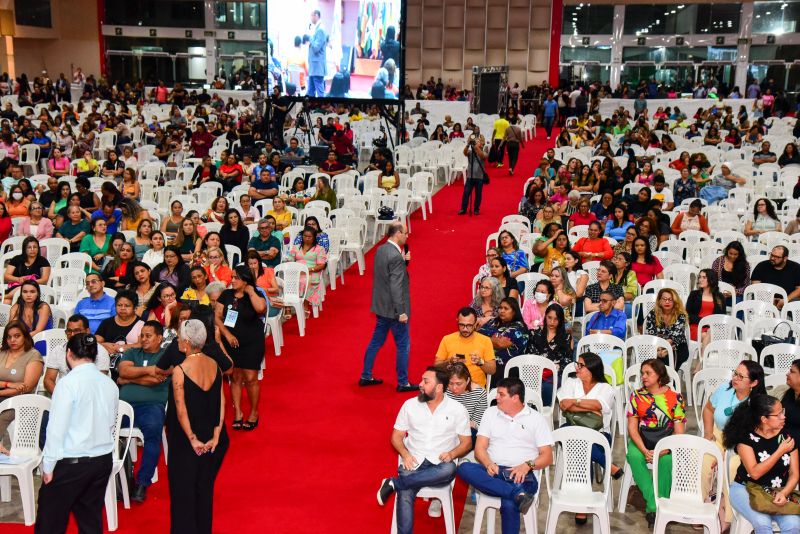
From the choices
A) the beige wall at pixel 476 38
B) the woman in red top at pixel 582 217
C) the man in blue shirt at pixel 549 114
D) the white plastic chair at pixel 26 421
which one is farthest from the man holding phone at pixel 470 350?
the beige wall at pixel 476 38

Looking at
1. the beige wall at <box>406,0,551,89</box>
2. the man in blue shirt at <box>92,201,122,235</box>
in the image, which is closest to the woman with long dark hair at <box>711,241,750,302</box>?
the man in blue shirt at <box>92,201,122,235</box>

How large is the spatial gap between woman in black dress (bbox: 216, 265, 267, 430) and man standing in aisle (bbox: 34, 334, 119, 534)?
2008mm

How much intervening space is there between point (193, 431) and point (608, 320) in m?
3.71

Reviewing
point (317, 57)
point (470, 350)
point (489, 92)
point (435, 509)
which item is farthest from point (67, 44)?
point (435, 509)

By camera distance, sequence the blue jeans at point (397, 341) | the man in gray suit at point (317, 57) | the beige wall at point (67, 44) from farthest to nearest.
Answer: the beige wall at point (67, 44) → the man in gray suit at point (317, 57) → the blue jeans at point (397, 341)

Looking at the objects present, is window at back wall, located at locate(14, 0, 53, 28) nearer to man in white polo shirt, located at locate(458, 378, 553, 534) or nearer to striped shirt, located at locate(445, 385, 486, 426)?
striped shirt, located at locate(445, 385, 486, 426)

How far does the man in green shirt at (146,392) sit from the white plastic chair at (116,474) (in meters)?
0.14

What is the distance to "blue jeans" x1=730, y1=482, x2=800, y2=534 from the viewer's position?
4988 millimetres

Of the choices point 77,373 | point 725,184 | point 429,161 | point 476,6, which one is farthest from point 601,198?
point 476,6

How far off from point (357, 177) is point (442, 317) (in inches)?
208

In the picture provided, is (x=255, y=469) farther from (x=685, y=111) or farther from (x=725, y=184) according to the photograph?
(x=685, y=111)

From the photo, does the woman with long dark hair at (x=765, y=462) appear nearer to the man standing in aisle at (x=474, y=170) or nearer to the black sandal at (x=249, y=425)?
the black sandal at (x=249, y=425)

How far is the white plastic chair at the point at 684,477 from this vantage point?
5090mm

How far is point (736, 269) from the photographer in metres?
8.68
